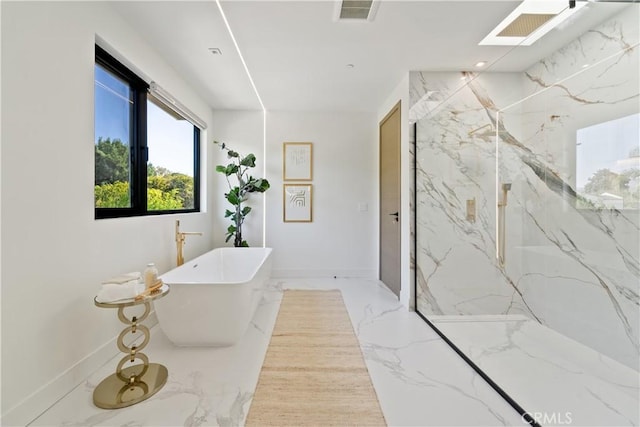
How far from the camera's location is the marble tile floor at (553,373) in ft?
4.67

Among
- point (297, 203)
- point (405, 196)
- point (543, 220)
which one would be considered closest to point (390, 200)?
point (405, 196)

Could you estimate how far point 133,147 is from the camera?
2.33 metres

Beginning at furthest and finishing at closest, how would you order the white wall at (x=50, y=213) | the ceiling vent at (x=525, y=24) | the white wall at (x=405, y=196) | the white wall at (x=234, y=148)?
1. the white wall at (x=234, y=148)
2. the white wall at (x=405, y=196)
3. the ceiling vent at (x=525, y=24)
4. the white wall at (x=50, y=213)

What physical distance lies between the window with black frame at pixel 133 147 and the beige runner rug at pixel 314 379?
1.59 meters

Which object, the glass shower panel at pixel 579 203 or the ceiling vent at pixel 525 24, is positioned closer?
the glass shower panel at pixel 579 203

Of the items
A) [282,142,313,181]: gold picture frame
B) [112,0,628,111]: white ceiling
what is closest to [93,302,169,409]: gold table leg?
[112,0,628,111]: white ceiling

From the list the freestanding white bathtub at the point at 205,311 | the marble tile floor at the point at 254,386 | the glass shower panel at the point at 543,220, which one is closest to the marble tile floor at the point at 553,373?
the glass shower panel at the point at 543,220

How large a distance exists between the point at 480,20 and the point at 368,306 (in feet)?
8.69

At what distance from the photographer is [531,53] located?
2182 mm

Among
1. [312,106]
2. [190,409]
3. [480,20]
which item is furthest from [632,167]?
[312,106]

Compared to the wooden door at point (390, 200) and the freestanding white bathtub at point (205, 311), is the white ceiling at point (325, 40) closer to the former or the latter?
the wooden door at point (390, 200)

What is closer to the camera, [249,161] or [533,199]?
[533,199]

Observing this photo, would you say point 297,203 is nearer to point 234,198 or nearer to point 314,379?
point 234,198

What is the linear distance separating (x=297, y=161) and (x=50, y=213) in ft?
9.44
